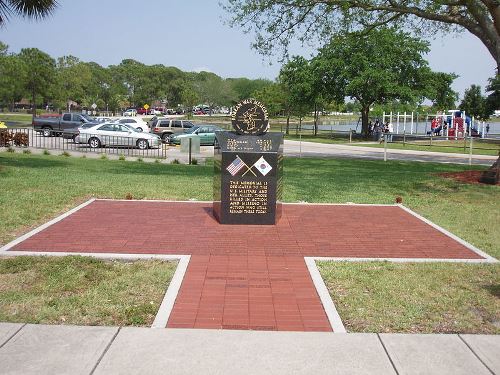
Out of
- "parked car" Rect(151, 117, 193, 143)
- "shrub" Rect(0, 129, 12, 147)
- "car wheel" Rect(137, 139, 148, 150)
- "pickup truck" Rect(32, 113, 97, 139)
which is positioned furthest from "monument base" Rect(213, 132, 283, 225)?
"pickup truck" Rect(32, 113, 97, 139)

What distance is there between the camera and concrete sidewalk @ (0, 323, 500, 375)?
426 centimetres

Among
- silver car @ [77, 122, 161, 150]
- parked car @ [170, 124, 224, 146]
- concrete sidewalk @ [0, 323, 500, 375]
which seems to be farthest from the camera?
parked car @ [170, 124, 224, 146]

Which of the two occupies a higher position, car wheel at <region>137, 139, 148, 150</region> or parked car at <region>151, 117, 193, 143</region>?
parked car at <region>151, 117, 193, 143</region>

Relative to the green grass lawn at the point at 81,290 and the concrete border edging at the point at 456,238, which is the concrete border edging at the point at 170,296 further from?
the concrete border edging at the point at 456,238

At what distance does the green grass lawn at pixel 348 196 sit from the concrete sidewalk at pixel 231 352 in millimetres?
458

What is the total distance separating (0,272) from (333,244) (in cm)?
462

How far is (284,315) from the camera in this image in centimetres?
546

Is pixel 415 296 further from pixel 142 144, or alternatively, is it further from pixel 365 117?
pixel 365 117

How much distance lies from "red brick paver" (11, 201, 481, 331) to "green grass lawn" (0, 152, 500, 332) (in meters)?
0.52

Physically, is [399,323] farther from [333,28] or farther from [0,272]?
[333,28]

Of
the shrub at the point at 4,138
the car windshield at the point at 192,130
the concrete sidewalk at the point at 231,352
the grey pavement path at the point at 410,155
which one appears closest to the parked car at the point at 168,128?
the car windshield at the point at 192,130

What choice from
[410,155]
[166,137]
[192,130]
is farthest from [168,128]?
[410,155]

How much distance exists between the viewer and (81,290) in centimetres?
602

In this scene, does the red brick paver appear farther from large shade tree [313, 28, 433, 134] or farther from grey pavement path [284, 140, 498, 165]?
large shade tree [313, 28, 433, 134]
